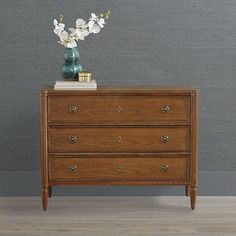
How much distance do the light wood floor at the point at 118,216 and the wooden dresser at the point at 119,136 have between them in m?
0.22

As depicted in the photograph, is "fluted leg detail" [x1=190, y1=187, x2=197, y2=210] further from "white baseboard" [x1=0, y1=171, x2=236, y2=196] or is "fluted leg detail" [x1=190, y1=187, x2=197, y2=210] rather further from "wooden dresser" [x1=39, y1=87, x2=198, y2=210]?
"white baseboard" [x1=0, y1=171, x2=236, y2=196]

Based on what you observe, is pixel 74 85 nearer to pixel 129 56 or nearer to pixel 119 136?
pixel 119 136

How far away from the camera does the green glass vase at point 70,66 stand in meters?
4.28

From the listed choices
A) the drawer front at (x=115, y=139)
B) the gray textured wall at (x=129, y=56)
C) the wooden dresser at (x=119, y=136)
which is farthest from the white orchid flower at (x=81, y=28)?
the drawer front at (x=115, y=139)

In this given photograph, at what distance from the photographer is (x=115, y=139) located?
415 centimetres

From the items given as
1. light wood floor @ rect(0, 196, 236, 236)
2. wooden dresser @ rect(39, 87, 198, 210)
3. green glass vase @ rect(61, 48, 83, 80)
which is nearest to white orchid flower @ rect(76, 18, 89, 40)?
green glass vase @ rect(61, 48, 83, 80)

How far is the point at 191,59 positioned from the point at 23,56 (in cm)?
125

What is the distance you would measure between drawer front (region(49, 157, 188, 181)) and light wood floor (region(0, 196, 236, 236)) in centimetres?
26

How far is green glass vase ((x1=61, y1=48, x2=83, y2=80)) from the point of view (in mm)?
4277

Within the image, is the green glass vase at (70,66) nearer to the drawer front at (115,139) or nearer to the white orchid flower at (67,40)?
the white orchid flower at (67,40)

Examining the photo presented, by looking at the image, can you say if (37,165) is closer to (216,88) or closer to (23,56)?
(23,56)

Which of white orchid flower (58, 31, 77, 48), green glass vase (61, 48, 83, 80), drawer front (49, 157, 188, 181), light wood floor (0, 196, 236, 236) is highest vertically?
white orchid flower (58, 31, 77, 48)

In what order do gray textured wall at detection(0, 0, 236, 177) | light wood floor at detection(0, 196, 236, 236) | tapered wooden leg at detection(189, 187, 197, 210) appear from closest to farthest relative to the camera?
light wood floor at detection(0, 196, 236, 236) < tapered wooden leg at detection(189, 187, 197, 210) < gray textured wall at detection(0, 0, 236, 177)

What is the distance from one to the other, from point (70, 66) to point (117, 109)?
470 millimetres
